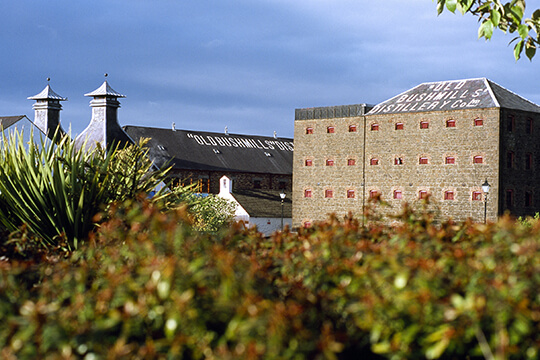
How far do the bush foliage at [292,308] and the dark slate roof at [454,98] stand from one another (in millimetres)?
52234

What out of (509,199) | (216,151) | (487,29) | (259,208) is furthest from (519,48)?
(216,151)

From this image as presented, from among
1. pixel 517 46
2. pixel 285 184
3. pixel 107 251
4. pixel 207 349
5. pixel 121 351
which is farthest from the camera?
pixel 285 184

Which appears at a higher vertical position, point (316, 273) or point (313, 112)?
point (313, 112)

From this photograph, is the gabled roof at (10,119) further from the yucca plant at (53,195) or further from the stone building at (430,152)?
the yucca plant at (53,195)

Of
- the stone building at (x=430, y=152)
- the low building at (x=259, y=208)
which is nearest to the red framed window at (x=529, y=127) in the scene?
the stone building at (x=430, y=152)

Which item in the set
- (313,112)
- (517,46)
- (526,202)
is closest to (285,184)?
(313,112)

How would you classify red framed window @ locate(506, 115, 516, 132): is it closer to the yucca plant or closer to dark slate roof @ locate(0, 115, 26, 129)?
dark slate roof @ locate(0, 115, 26, 129)

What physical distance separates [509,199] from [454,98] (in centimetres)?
904

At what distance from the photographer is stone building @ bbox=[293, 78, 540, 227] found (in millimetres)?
54844

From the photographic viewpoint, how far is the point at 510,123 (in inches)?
2196

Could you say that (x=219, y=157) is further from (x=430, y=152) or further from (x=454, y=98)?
(x=454, y=98)

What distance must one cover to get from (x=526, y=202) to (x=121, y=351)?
5785cm

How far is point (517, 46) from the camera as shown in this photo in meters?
10.5

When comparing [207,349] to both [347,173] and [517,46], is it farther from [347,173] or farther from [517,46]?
[347,173]
